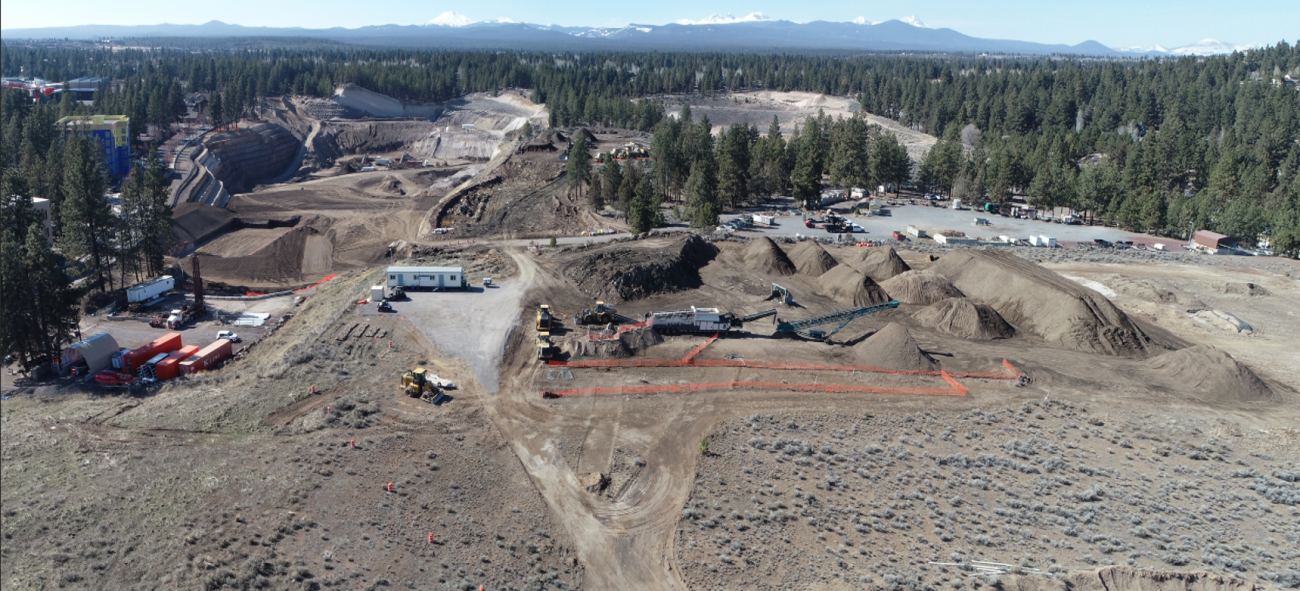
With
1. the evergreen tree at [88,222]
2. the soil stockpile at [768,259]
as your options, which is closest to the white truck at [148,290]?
the evergreen tree at [88,222]

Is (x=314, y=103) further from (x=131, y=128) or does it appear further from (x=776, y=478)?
(x=776, y=478)

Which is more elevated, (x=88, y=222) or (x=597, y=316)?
(x=88, y=222)

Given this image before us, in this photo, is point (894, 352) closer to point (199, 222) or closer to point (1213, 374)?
point (1213, 374)

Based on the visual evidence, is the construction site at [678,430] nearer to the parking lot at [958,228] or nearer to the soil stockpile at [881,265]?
the soil stockpile at [881,265]

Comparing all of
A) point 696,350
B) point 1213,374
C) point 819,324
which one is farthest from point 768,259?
point 1213,374

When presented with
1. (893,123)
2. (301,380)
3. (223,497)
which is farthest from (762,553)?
(893,123)
